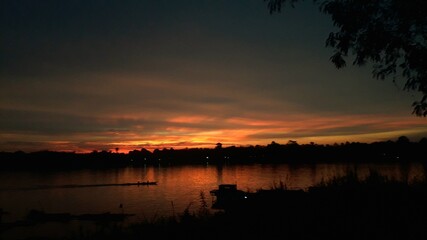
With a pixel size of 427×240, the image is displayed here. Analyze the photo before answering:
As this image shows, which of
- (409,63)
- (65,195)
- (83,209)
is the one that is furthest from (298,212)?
(65,195)

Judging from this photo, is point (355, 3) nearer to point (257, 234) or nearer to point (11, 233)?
point (257, 234)

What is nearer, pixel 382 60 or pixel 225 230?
pixel 225 230

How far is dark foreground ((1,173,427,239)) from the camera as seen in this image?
8.64m

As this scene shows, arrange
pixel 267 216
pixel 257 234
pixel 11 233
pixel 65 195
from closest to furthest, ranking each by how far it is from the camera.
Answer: pixel 257 234
pixel 267 216
pixel 11 233
pixel 65 195

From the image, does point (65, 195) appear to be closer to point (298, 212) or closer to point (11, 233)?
point (11, 233)

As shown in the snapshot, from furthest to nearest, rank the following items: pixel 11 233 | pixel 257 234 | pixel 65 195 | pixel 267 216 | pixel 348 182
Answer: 1. pixel 65 195
2. pixel 11 233
3. pixel 348 182
4. pixel 267 216
5. pixel 257 234

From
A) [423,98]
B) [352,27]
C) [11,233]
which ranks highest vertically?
[352,27]

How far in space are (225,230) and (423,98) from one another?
582cm

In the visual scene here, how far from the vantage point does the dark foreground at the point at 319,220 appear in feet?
28.3

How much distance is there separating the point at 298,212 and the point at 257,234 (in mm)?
1664

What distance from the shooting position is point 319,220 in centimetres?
951

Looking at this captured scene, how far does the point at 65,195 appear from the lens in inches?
4011

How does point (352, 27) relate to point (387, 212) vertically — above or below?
above

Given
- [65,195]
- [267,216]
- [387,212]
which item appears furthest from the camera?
[65,195]
